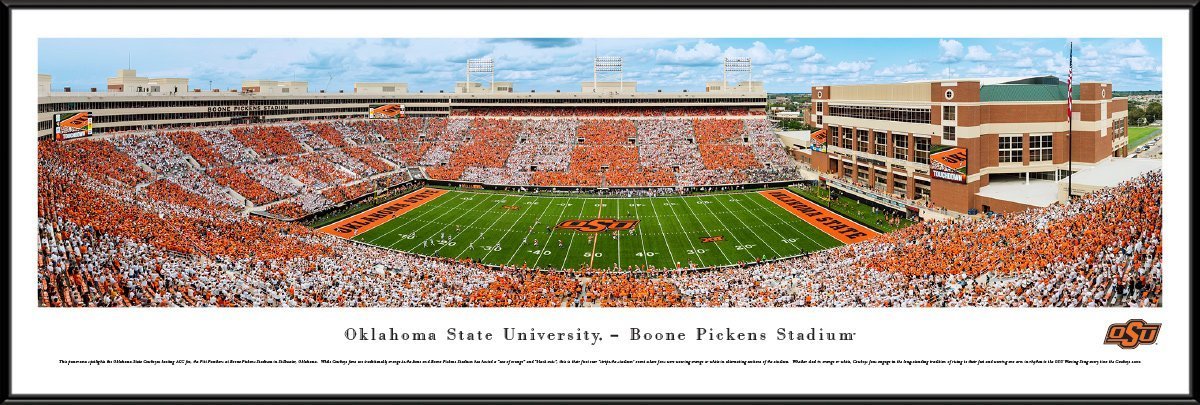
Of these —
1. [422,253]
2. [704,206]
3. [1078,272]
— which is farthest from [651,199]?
[1078,272]

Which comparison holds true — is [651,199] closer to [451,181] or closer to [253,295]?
[451,181]

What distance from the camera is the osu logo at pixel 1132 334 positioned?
9.16 meters

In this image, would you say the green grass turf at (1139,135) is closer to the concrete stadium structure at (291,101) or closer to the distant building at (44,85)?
the concrete stadium structure at (291,101)

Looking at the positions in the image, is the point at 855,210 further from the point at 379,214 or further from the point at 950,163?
the point at 379,214

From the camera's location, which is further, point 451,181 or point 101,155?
point 451,181

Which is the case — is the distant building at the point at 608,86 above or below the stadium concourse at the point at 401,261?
above

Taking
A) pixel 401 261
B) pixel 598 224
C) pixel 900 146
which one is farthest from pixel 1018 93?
pixel 401 261

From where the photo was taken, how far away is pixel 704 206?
3022cm

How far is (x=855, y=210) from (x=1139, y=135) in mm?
17385

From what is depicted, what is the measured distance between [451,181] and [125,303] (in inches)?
995

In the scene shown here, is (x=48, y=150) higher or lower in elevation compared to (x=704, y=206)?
higher

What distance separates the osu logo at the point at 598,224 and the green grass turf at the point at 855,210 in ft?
25.4

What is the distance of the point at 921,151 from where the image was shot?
26547mm

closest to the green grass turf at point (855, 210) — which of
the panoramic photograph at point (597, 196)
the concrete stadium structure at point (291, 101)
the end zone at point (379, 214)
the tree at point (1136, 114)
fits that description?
the panoramic photograph at point (597, 196)
